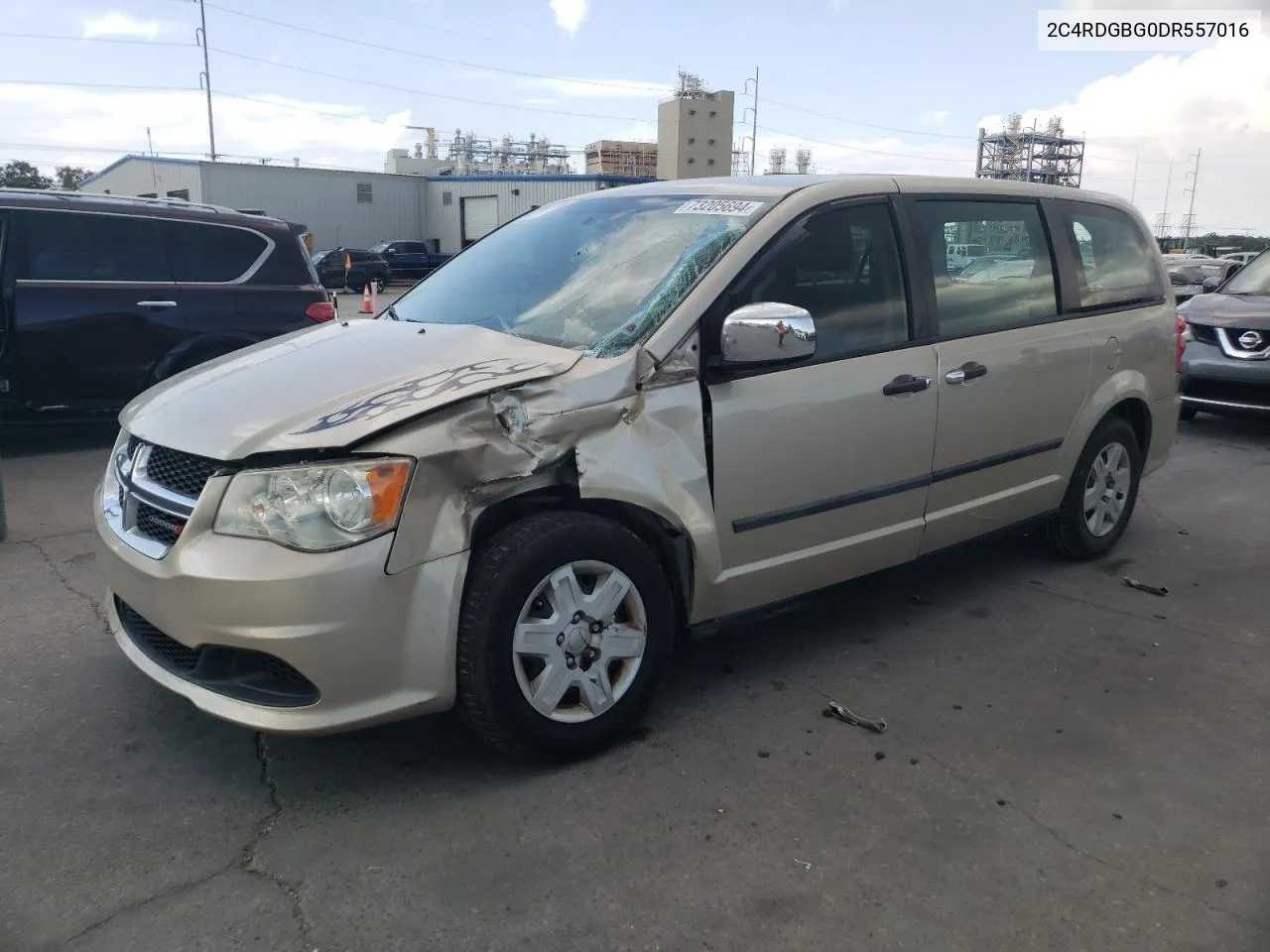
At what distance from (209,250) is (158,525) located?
17.5 feet

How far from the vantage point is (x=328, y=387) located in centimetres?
290

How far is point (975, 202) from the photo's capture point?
423 cm

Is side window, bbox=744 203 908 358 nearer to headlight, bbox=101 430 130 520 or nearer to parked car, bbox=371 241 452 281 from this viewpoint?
headlight, bbox=101 430 130 520

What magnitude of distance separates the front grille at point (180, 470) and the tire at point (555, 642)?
80 cm

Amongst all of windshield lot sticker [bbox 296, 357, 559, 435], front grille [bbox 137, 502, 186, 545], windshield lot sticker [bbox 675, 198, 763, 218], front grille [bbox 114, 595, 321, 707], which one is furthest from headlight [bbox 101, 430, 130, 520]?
windshield lot sticker [bbox 675, 198, 763, 218]

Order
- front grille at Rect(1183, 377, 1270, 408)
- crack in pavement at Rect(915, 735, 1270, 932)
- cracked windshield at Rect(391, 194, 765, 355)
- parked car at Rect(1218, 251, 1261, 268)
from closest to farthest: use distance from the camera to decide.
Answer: crack in pavement at Rect(915, 735, 1270, 932) < cracked windshield at Rect(391, 194, 765, 355) < front grille at Rect(1183, 377, 1270, 408) < parked car at Rect(1218, 251, 1261, 268)

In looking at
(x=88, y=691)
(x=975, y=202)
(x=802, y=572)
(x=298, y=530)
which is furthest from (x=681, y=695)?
(x=975, y=202)

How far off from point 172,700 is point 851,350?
2718 millimetres

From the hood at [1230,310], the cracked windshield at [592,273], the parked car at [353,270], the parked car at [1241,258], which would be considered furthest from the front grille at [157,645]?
the parked car at [353,270]

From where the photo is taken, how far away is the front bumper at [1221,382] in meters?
8.31

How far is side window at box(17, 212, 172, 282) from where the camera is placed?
6.87m

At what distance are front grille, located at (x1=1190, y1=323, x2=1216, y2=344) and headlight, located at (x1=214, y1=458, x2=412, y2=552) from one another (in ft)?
27.5

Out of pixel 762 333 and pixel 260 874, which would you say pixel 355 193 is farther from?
pixel 260 874

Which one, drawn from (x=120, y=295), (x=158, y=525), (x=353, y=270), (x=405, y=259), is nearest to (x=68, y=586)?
(x=158, y=525)
